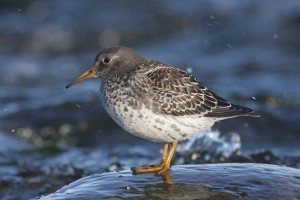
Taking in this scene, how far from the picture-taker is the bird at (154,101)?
298 inches

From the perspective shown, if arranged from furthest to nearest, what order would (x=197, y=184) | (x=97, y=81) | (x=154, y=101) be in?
(x=97, y=81) < (x=154, y=101) < (x=197, y=184)

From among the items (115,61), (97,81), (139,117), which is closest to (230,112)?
(139,117)

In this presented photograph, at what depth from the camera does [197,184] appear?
294 inches

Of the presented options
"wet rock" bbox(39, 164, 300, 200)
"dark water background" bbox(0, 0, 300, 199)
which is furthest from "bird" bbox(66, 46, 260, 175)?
"dark water background" bbox(0, 0, 300, 199)

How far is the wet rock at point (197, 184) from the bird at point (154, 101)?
1.22ft

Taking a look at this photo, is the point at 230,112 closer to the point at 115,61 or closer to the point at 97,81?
the point at 115,61

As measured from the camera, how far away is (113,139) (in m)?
13.2

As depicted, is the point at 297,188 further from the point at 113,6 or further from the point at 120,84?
the point at 113,6

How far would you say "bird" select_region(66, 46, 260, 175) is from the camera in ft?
24.8

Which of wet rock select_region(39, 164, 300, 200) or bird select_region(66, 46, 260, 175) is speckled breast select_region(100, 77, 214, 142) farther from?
wet rock select_region(39, 164, 300, 200)

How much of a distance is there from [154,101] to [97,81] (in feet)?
28.4

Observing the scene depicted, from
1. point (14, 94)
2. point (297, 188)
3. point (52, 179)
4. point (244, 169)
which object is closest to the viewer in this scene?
point (297, 188)

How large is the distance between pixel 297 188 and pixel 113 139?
625cm

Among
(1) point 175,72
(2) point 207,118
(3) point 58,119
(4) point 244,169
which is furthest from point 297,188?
(3) point 58,119
